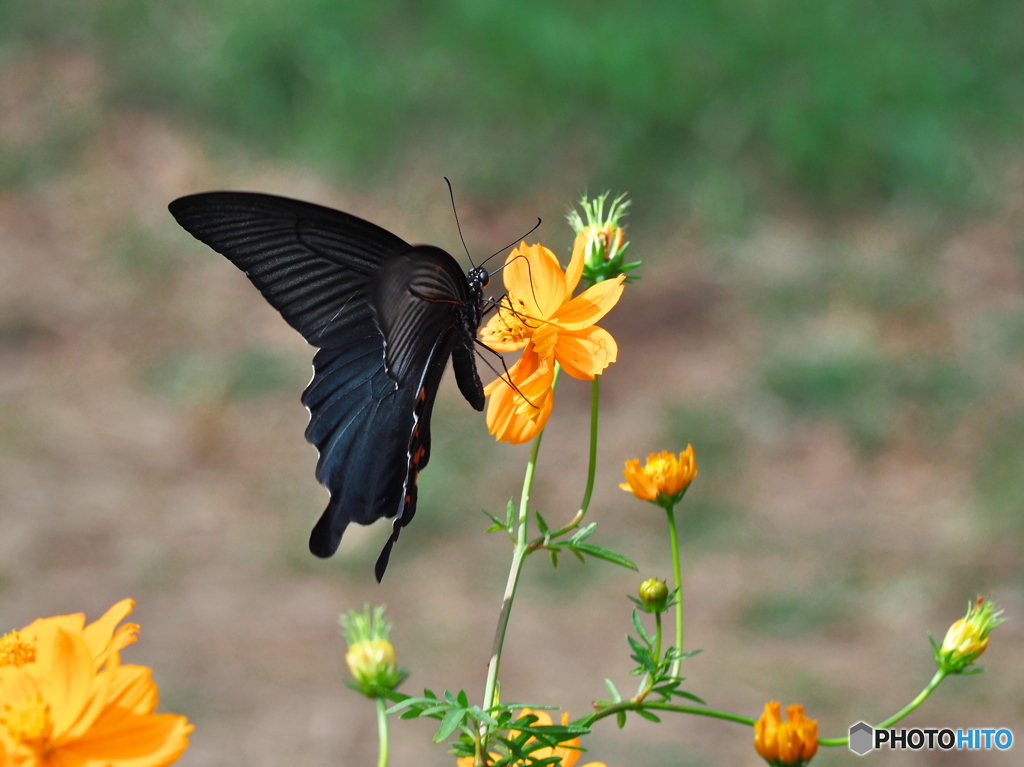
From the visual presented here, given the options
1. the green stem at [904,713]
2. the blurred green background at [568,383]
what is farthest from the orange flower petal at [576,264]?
the blurred green background at [568,383]

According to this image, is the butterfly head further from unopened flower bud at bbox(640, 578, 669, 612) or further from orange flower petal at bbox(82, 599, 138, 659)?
orange flower petal at bbox(82, 599, 138, 659)

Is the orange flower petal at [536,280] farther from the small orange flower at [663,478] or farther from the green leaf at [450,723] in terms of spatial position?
the green leaf at [450,723]

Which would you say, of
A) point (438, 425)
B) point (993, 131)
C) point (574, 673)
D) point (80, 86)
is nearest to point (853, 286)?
point (993, 131)

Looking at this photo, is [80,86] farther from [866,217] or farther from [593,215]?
[593,215]

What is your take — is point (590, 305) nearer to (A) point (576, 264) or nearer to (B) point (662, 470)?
(A) point (576, 264)

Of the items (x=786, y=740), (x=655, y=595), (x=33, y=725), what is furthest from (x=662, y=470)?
(x=33, y=725)

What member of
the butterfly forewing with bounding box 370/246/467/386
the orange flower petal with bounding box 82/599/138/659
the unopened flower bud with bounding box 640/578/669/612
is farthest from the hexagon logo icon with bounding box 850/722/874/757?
the orange flower petal with bounding box 82/599/138/659
